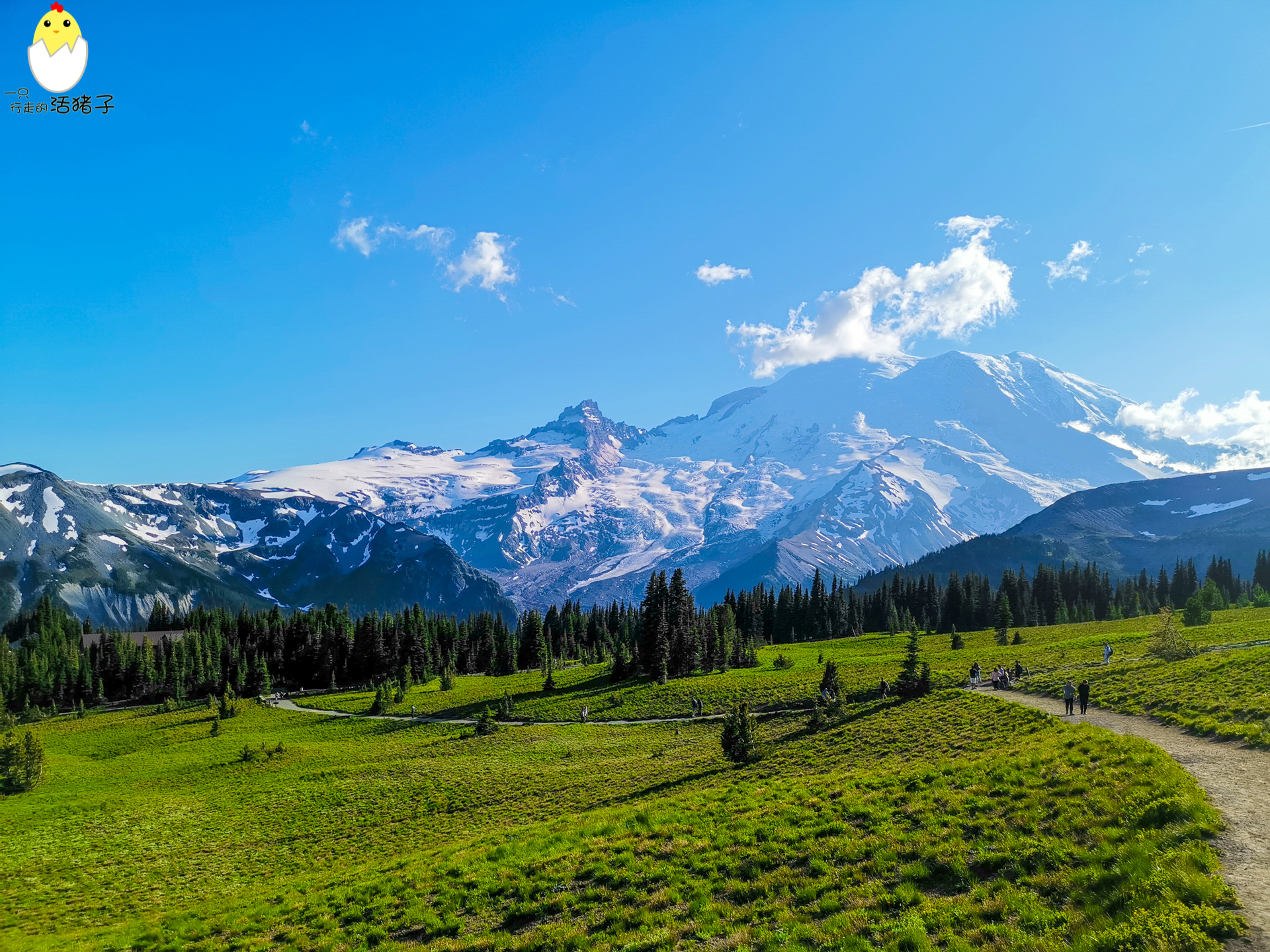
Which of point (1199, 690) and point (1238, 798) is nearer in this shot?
point (1238, 798)

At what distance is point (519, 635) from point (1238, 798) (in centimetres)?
16160

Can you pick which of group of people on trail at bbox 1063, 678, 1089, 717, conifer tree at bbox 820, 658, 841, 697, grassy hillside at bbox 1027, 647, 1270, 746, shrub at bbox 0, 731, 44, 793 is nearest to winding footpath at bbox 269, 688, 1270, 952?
group of people on trail at bbox 1063, 678, 1089, 717

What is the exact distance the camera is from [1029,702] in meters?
39.7

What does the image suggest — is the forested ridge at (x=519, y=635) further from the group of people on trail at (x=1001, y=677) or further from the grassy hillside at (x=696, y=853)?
the grassy hillside at (x=696, y=853)

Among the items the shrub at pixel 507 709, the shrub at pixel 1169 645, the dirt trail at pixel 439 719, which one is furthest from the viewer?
the shrub at pixel 507 709

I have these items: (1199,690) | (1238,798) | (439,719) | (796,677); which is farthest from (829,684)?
(439,719)

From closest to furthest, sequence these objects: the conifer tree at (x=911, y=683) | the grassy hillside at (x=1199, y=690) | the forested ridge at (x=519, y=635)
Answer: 1. the grassy hillside at (x=1199, y=690)
2. the conifer tree at (x=911, y=683)
3. the forested ridge at (x=519, y=635)

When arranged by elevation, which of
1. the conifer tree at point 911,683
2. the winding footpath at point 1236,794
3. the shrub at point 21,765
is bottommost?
the shrub at point 21,765

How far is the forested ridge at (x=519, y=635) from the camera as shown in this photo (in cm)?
10288

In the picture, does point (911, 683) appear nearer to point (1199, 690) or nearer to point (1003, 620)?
point (1199, 690)

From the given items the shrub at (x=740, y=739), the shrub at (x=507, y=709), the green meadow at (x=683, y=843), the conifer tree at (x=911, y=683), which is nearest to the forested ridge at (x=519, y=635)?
the shrub at (x=507, y=709)

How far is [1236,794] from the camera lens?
58.0 ft

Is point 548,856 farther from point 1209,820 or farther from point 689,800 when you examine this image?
point 1209,820

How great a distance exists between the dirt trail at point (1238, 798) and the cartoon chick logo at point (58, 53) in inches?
2205
